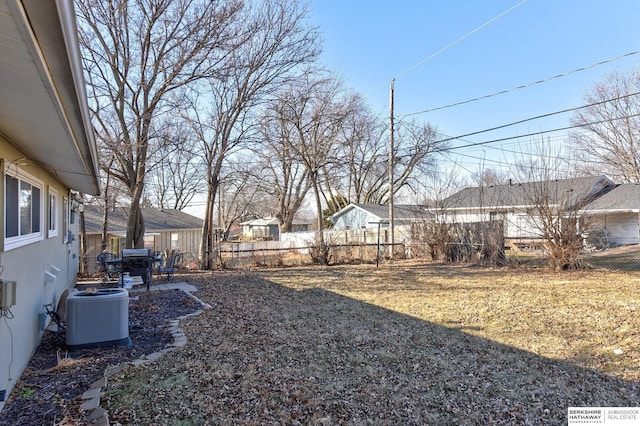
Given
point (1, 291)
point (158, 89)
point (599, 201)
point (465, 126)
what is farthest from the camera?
point (599, 201)

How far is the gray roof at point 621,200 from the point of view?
17578 millimetres

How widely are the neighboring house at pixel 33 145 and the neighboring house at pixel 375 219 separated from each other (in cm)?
1168

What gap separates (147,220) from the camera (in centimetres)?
2155

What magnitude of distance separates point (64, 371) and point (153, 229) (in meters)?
18.7

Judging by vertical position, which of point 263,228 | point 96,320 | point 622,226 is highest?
point 263,228

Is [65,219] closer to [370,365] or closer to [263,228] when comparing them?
[370,365]

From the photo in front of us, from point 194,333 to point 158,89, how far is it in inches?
334

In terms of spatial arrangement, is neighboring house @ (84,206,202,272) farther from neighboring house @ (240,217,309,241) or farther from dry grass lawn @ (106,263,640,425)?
neighboring house @ (240,217,309,241)

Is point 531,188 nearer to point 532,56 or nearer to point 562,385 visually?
point 532,56

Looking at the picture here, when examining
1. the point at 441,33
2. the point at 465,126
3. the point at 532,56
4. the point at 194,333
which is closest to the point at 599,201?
the point at 465,126

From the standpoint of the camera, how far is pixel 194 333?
16.3 feet

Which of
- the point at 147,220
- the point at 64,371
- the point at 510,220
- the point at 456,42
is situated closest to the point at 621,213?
the point at 510,220

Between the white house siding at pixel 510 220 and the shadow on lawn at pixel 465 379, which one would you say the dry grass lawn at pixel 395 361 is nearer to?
the shadow on lawn at pixel 465 379

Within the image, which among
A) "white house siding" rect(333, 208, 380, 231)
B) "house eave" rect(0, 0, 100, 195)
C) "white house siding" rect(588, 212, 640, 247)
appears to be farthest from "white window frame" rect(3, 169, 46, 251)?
"white house siding" rect(588, 212, 640, 247)
